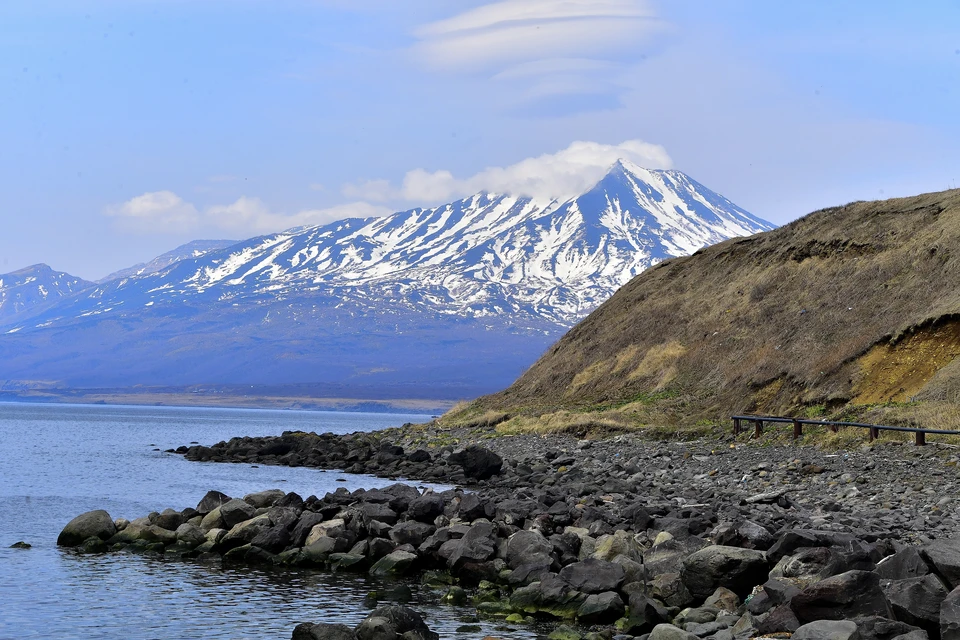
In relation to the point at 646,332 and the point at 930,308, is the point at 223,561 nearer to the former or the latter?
the point at 930,308

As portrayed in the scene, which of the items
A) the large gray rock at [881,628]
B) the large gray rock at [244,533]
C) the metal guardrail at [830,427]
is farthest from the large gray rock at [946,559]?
the large gray rock at [244,533]

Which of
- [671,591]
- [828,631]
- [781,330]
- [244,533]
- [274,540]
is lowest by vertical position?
[671,591]

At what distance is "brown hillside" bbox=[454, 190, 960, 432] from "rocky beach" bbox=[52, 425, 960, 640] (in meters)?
6.94

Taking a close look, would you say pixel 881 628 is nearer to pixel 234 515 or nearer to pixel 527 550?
pixel 527 550

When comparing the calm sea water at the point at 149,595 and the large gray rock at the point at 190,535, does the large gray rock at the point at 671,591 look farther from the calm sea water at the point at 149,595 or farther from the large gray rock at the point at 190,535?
the large gray rock at the point at 190,535

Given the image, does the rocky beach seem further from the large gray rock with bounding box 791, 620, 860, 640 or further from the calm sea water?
the calm sea water

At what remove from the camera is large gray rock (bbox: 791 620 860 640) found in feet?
40.8

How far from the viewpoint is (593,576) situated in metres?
18.0

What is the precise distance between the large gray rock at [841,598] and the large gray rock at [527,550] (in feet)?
20.9

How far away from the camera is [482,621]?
1781cm

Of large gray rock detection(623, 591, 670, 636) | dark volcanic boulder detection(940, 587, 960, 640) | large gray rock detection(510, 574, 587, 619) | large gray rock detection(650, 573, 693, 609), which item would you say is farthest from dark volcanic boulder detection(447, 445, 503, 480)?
dark volcanic boulder detection(940, 587, 960, 640)

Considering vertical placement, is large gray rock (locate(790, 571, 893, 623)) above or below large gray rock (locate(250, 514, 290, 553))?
above

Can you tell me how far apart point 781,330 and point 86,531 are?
3422cm

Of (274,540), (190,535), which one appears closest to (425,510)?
(274,540)
